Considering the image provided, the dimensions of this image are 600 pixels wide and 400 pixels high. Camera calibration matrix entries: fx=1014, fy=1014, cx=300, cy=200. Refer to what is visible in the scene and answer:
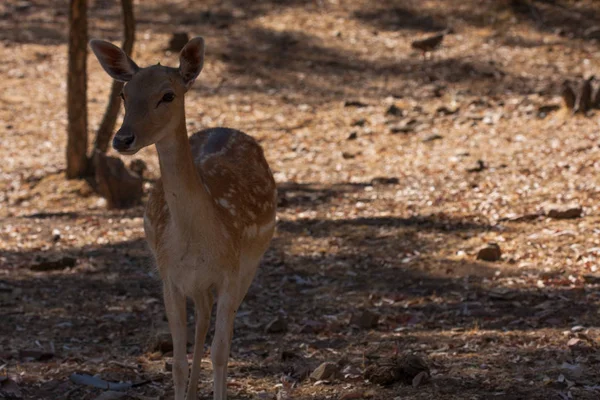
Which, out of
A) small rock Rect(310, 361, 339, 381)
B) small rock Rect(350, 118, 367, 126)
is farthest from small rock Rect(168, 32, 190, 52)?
small rock Rect(310, 361, 339, 381)

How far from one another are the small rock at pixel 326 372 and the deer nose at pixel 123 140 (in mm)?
2094

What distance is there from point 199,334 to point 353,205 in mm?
5010

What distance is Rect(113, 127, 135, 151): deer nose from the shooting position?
465cm

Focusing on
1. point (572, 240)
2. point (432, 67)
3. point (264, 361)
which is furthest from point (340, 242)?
point (432, 67)

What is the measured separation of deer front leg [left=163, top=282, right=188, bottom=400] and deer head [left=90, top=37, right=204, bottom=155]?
96cm

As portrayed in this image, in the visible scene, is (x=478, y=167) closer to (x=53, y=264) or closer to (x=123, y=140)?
(x=53, y=264)

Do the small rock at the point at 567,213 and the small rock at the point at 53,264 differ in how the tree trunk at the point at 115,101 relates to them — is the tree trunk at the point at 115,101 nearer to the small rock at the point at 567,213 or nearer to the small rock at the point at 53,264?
the small rock at the point at 53,264

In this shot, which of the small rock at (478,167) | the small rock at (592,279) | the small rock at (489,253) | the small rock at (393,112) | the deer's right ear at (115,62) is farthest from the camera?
the small rock at (393,112)

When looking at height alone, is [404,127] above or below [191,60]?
below

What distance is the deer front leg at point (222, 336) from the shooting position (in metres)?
5.51

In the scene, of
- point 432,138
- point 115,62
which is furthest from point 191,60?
point 432,138

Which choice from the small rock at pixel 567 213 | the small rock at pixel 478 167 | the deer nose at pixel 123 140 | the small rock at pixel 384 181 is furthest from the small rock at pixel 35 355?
the small rock at pixel 478 167

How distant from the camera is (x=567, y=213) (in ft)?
30.9

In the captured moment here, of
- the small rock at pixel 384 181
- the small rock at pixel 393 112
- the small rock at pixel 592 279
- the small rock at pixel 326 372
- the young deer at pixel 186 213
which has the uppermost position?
the young deer at pixel 186 213
